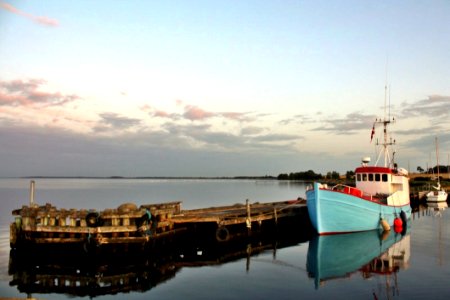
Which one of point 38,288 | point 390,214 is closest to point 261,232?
point 390,214

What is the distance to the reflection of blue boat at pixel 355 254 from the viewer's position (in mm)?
21242

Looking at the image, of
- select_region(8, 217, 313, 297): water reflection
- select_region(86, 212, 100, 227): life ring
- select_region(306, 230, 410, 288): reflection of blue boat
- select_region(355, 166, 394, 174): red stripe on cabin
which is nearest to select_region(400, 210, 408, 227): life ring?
select_region(306, 230, 410, 288): reflection of blue boat

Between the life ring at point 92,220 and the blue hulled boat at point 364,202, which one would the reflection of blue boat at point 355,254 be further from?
the life ring at point 92,220

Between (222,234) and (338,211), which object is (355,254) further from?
(222,234)

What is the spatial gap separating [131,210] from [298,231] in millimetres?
18106

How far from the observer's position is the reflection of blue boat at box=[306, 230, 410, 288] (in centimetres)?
2124

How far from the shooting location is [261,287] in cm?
1767

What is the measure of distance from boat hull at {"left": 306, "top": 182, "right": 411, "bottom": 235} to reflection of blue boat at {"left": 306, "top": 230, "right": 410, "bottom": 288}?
62 cm

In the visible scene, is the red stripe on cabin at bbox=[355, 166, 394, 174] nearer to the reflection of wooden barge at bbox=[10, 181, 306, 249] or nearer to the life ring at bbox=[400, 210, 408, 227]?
the life ring at bbox=[400, 210, 408, 227]

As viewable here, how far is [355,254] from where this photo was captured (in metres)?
25.0

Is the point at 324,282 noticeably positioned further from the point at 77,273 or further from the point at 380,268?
the point at 77,273

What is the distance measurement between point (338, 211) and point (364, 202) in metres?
2.43

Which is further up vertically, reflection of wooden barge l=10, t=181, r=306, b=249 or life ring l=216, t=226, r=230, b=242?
reflection of wooden barge l=10, t=181, r=306, b=249

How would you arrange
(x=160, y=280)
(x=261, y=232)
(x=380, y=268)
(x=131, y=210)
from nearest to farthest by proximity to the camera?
(x=160, y=280)
(x=380, y=268)
(x=131, y=210)
(x=261, y=232)
